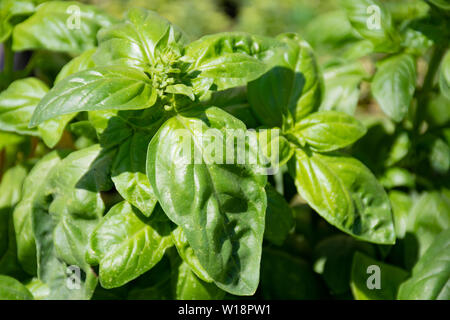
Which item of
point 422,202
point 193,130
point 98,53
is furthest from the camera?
point 422,202

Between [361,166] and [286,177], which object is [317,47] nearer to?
[286,177]

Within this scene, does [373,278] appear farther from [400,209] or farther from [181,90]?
[181,90]

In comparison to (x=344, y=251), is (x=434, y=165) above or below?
above

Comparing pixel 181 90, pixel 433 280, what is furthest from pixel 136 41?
pixel 433 280

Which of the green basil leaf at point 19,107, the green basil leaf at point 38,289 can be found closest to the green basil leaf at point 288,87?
the green basil leaf at point 19,107

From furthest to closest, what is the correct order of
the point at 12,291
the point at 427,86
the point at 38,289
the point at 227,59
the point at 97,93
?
1. the point at 427,86
2. the point at 38,289
3. the point at 12,291
4. the point at 227,59
5. the point at 97,93
